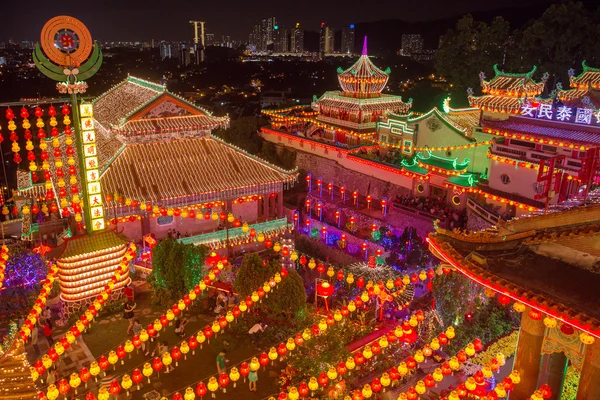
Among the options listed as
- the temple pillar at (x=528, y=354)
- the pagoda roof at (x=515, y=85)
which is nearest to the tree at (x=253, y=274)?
the temple pillar at (x=528, y=354)

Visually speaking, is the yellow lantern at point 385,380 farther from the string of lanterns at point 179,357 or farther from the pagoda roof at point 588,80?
the pagoda roof at point 588,80

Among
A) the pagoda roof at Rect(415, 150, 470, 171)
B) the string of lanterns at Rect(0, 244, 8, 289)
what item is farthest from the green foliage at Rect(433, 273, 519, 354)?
the string of lanterns at Rect(0, 244, 8, 289)

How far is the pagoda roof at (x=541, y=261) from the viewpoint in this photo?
798 cm

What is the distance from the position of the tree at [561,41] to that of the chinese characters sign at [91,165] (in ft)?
102

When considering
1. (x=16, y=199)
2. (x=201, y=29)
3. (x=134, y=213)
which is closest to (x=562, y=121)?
(x=134, y=213)

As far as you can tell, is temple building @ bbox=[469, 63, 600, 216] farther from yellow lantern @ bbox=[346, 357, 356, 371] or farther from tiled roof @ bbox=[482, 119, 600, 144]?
yellow lantern @ bbox=[346, 357, 356, 371]

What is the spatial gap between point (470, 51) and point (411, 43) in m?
67.1

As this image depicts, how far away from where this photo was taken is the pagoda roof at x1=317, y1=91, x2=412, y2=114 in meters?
32.0

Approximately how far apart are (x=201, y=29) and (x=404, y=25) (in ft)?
266

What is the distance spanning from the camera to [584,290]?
8273 millimetres

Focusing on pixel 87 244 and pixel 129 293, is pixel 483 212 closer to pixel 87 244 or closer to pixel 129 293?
pixel 129 293

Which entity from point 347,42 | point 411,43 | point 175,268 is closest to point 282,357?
point 175,268

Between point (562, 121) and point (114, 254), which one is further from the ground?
point (562, 121)

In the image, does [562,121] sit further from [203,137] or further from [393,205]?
[203,137]
